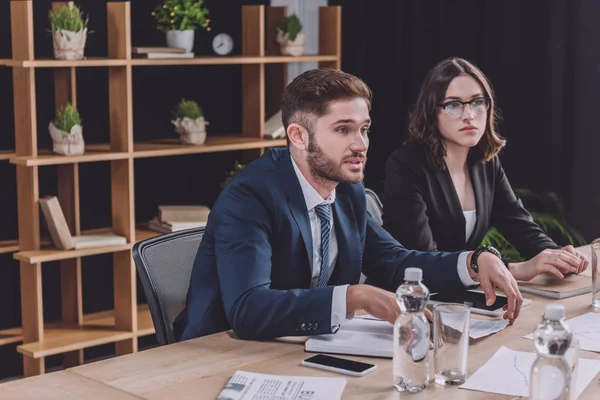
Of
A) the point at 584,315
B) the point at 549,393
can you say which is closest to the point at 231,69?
the point at 584,315

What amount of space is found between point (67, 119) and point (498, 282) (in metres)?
2.21

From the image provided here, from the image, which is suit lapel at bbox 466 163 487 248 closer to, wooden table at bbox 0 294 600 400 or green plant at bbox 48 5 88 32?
wooden table at bbox 0 294 600 400

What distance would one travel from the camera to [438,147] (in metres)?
3.07

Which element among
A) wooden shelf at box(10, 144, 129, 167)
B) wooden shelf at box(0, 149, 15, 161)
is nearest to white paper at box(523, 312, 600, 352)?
wooden shelf at box(10, 144, 129, 167)

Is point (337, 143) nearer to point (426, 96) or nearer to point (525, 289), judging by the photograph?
point (525, 289)

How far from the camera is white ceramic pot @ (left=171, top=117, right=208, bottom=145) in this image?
4176 mm

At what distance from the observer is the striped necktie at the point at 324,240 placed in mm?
2279

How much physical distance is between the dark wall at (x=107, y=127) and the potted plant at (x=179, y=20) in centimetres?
29

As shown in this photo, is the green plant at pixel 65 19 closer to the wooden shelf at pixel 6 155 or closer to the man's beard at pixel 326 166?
the wooden shelf at pixel 6 155

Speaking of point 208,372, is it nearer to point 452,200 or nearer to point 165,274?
point 165,274

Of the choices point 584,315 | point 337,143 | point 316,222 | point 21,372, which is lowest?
point 21,372

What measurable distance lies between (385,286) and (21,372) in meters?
2.33

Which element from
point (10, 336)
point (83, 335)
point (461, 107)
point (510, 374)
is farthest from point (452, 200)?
point (10, 336)

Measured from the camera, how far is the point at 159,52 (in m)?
4.05
